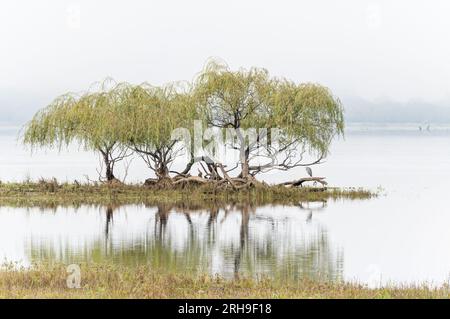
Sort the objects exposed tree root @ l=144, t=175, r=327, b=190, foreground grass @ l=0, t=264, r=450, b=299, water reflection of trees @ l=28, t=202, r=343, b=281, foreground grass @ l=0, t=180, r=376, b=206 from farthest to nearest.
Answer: exposed tree root @ l=144, t=175, r=327, b=190
foreground grass @ l=0, t=180, r=376, b=206
water reflection of trees @ l=28, t=202, r=343, b=281
foreground grass @ l=0, t=264, r=450, b=299

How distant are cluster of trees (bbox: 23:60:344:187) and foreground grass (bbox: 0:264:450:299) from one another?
2184cm

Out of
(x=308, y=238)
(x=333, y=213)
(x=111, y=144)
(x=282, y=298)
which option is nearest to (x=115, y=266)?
(x=282, y=298)

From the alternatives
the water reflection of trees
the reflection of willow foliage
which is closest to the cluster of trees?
the reflection of willow foliage

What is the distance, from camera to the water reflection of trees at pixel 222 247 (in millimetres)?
19766

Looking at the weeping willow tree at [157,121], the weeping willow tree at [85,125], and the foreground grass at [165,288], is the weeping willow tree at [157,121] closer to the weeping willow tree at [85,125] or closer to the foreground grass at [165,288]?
the weeping willow tree at [85,125]

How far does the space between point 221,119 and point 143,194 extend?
535 cm

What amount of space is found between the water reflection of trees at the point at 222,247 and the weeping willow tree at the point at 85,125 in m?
9.17

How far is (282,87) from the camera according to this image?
132 feet

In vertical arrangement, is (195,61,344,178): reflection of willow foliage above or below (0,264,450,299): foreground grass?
above

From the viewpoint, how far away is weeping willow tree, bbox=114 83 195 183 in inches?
1555

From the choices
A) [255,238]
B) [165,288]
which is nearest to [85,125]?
[255,238]

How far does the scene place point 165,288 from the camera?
1569 centimetres

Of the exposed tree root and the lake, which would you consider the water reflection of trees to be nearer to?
the lake

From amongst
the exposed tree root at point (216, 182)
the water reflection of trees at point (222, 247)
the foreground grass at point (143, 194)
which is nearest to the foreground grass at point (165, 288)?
the water reflection of trees at point (222, 247)
